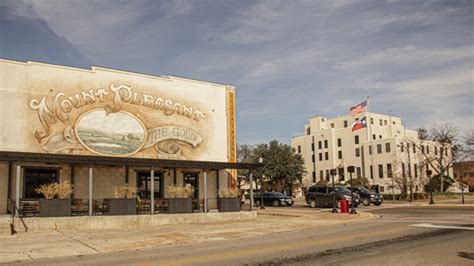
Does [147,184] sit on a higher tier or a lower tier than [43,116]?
lower

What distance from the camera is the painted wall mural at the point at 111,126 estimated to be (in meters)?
24.3

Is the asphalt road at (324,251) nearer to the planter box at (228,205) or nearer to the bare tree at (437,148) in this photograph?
the planter box at (228,205)

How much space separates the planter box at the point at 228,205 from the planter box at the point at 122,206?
17.1 ft

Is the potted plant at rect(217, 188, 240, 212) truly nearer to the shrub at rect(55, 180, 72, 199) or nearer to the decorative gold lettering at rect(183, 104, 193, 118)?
the decorative gold lettering at rect(183, 104, 193, 118)

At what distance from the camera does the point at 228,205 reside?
25.8 m

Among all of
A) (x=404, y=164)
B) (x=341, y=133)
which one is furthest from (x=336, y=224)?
(x=341, y=133)

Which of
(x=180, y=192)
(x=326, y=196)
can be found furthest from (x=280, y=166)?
(x=180, y=192)

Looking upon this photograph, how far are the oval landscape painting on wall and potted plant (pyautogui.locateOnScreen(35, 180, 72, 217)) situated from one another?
4.32 metres

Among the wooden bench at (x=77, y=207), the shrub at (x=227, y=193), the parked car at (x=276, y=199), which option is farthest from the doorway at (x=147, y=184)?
the parked car at (x=276, y=199)

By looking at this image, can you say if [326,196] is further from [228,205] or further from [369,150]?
[369,150]

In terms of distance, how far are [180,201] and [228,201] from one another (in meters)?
3.02

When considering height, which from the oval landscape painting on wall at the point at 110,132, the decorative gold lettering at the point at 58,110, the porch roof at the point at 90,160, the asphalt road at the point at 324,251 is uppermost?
the decorative gold lettering at the point at 58,110

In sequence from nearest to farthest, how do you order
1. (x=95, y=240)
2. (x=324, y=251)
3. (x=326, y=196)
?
(x=324, y=251) < (x=95, y=240) < (x=326, y=196)

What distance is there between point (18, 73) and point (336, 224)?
18.2 meters
